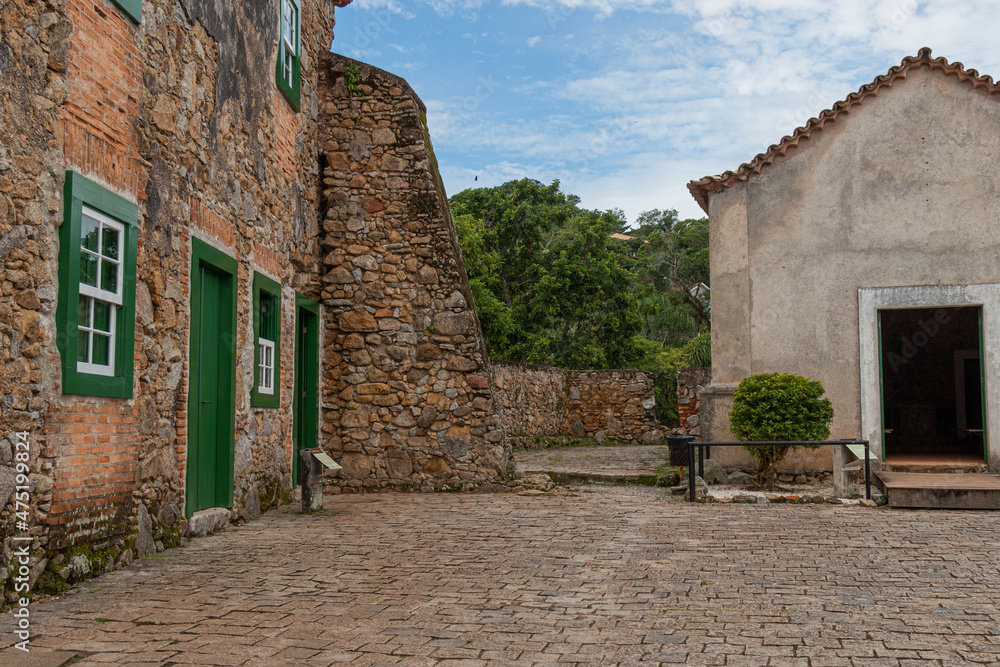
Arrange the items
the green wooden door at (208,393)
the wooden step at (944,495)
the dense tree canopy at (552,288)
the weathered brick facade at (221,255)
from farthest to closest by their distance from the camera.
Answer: the dense tree canopy at (552,288), the wooden step at (944,495), the green wooden door at (208,393), the weathered brick facade at (221,255)

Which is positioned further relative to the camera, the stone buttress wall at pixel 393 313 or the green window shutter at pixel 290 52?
the stone buttress wall at pixel 393 313

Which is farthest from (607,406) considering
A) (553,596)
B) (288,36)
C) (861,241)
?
(553,596)

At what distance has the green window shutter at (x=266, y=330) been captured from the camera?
8.97 metres

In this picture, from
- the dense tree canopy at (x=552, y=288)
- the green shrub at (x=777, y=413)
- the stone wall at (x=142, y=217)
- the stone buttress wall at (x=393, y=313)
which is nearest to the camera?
the stone wall at (x=142, y=217)

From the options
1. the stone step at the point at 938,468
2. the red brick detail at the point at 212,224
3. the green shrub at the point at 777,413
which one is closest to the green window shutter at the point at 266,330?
the red brick detail at the point at 212,224

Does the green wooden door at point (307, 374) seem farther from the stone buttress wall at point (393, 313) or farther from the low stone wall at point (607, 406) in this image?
the low stone wall at point (607, 406)

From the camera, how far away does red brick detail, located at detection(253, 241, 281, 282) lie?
9.07m

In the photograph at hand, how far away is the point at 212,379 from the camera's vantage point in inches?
315

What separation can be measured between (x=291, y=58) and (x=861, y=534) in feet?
27.0

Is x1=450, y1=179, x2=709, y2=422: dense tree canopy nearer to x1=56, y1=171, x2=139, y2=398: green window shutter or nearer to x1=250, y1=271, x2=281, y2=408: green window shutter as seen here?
x1=250, y1=271, x2=281, y2=408: green window shutter

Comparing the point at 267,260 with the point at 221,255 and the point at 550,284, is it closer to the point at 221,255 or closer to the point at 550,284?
the point at 221,255

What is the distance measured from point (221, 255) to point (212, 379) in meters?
1.18
